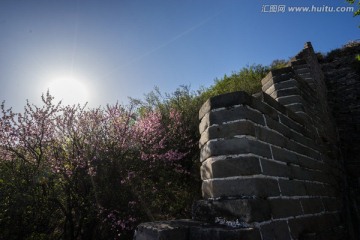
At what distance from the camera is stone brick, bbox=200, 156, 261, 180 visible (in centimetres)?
168

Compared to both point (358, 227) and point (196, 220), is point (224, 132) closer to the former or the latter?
point (196, 220)

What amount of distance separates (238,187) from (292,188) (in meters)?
0.72

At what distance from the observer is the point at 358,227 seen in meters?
3.60

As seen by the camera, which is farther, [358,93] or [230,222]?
[358,93]

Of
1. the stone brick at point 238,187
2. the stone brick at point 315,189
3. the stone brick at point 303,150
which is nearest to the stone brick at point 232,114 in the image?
the stone brick at point 238,187

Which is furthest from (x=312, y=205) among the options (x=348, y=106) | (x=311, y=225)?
(x=348, y=106)

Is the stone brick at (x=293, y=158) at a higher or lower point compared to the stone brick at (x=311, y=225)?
higher

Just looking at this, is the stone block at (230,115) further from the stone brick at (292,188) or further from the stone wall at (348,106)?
the stone wall at (348,106)

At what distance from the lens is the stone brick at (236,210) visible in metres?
1.55

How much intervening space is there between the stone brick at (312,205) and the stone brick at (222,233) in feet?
3.08

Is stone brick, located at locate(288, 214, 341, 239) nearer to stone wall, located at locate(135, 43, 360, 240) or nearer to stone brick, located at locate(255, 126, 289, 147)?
stone wall, located at locate(135, 43, 360, 240)

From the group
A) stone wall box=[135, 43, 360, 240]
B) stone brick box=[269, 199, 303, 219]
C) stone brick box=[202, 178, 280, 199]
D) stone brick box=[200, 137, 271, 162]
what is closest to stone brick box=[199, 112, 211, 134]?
stone wall box=[135, 43, 360, 240]

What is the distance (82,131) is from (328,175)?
4.44 metres

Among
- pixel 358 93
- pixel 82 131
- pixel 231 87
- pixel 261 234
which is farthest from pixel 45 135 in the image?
pixel 358 93
